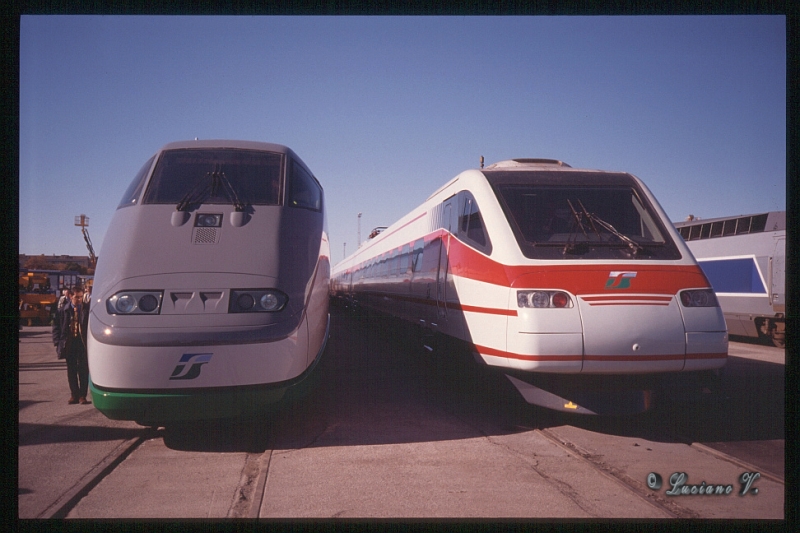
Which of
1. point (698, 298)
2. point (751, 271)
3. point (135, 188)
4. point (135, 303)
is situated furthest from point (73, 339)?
point (751, 271)

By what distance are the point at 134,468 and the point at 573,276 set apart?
4.28 metres

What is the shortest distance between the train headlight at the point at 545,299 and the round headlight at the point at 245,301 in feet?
8.18

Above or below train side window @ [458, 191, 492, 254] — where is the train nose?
below

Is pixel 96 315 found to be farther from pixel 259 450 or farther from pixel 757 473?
pixel 757 473

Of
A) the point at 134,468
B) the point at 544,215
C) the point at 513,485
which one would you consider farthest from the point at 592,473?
the point at 134,468

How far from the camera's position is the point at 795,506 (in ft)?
12.3

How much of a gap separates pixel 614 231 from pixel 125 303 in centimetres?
494

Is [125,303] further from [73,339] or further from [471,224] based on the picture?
[471,224]

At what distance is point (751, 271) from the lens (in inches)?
578

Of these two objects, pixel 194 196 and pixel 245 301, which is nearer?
pixel 245 301

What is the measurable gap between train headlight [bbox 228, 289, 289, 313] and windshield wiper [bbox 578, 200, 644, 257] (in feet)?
11.4

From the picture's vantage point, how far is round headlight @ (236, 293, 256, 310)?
16.3 feet

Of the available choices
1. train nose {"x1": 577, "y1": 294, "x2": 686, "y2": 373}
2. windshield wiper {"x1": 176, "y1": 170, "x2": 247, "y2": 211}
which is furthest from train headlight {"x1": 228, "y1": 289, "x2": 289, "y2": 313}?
train nose {"x1": 577, "y1": 294, "x2": 686, "y2": 373}

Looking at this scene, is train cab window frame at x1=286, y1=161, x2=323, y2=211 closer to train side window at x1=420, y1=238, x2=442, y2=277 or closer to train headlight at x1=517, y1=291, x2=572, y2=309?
train side window at x1=420, y1=238, x2=442, y2=277
